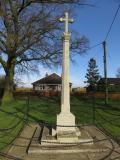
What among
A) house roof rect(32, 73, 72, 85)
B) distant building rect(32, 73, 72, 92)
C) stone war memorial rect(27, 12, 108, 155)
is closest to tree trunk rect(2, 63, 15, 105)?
stone war memorial rect(27, 12, 108, 155)

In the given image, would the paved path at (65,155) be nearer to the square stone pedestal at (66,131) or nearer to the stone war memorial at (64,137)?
the stone war memorial at (64,137)

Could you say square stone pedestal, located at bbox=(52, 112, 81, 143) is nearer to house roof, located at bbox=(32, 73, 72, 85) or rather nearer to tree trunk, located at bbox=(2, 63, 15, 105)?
tree trunk, located at bbox=(2, 63, 15, 105)

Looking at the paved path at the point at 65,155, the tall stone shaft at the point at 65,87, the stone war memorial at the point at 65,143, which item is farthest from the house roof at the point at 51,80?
the paved path at the point at 65,155

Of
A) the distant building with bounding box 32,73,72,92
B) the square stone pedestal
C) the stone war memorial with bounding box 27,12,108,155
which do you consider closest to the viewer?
the stone war memorial with bounding box 27,12,108,155

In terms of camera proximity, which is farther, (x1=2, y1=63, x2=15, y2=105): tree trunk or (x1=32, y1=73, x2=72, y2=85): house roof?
(x1=32, y1=73, x2=72, y2=85): house roof

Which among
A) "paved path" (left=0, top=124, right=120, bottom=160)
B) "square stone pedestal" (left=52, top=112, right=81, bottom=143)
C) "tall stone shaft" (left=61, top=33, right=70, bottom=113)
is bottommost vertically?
"paved path" (left=0, top=124, right=120, bottom=160)

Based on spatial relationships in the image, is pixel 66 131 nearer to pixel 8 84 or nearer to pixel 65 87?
pixel 65 87

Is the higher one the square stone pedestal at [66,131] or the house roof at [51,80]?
the house roof at [51,80]

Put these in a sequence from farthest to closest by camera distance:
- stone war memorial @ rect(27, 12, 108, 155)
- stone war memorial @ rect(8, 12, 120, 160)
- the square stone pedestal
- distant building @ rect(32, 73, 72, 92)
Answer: distant building @ rect(32, 73, 72, 92)
the square stone pedestal
stone war memorial @ rect(27, 12, 108, 155)
stone war memorial @ rect(8, 12, 120, 160)

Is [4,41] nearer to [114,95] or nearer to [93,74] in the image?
[114,95]

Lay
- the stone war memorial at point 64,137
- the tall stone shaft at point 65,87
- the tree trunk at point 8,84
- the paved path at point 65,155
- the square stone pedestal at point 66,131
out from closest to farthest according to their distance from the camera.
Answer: the paved path at point 65,155 → the stone war memorial at point 64,137 → the square stone pedestal at point 66,131 → the tall stone shaft at point 65,87 → the tree trunk at point 8,84

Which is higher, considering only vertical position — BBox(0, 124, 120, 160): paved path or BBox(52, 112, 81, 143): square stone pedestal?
BBox(52, 112, 81, 143): square stone pedestal

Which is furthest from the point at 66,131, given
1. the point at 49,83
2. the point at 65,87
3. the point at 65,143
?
the point at 49,83

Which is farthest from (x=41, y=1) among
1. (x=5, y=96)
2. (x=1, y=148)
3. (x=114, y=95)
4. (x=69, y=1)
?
(x=1, y=148)
